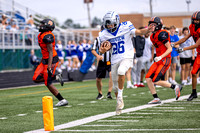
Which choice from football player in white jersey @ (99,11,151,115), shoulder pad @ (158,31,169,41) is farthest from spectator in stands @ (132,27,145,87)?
football player in white jersey @ (99,11,151,115)

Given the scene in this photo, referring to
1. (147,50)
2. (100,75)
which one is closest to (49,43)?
(100,75)

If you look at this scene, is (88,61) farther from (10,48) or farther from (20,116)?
(10,48)

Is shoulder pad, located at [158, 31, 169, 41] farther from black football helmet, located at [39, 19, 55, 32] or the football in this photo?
black football helmet, located at [39, 19, 55, 32]

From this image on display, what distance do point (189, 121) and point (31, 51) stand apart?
22528 mm

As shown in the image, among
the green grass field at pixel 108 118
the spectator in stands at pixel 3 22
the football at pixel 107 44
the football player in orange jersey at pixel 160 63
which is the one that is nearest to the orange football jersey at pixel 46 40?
the green grass field at pixel 108 118

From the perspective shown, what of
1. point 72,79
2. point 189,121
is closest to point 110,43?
point 189,121

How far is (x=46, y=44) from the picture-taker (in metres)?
9.30

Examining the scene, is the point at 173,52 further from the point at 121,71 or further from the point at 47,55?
the point at 121,71

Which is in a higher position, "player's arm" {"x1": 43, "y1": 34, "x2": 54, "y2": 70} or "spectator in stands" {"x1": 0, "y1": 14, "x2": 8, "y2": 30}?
"spectator in stands" {"x1": 0, "y1": 14, "x2": 8, "y2": 30}

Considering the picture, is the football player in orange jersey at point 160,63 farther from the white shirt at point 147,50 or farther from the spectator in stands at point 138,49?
the white shirt at point 147,50

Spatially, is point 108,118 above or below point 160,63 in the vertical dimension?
below

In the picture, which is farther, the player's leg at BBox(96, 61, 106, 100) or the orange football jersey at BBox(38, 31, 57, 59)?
the player's leg at BBox(96, 61, 106, 100)

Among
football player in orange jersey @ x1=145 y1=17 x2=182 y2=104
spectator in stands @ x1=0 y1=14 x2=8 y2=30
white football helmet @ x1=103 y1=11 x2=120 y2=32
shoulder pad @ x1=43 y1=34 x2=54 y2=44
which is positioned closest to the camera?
white football helmet @ x1=103 y1=11 x2=120 y2=32

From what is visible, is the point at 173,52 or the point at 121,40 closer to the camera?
the point at 121,40
